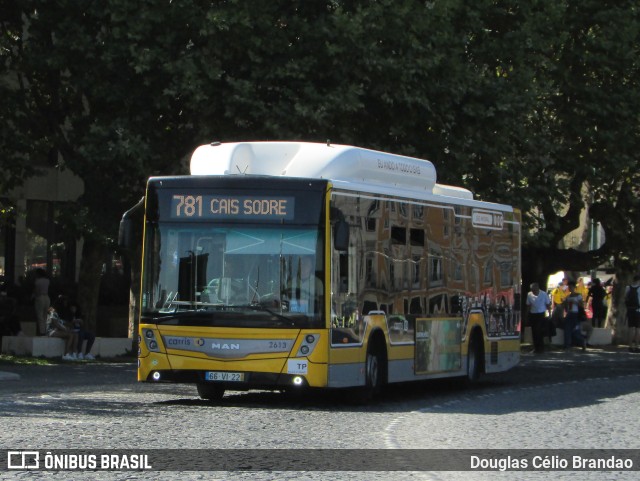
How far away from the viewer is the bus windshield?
1858 cm

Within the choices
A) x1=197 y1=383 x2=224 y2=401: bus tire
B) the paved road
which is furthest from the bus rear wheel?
x1=197 y1=383 x2=224 y2=401: bus tire

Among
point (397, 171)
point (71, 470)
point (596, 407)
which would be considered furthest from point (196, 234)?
point (71, 470)

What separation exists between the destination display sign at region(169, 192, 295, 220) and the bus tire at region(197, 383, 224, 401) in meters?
2.48

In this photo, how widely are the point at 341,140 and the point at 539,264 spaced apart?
15.3 m

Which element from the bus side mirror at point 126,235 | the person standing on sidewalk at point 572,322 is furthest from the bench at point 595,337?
the bus side mirror at point 126,235

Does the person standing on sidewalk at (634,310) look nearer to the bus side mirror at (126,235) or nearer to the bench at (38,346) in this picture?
the bench at (38,346)

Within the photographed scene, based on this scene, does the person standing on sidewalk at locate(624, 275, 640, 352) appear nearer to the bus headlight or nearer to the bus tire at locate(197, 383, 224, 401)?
the bus tire at locate(197, 383, 224, 401)

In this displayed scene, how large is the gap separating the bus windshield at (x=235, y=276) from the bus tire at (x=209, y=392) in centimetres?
158

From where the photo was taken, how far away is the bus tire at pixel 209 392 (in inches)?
798

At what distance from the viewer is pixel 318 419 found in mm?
17188

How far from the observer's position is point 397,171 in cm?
2133

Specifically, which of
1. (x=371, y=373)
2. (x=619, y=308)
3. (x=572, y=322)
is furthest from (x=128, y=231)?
(x=619, y=308)

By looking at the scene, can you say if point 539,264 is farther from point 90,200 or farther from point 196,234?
point 196,234

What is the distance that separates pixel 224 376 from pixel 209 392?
1.74 metres
